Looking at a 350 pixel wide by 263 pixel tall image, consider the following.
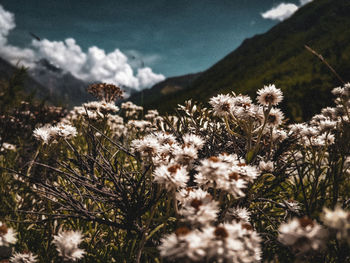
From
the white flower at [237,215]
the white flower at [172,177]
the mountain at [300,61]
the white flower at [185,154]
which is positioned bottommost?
the white flower at [237,215]

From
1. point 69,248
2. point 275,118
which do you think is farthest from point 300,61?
point 69,248

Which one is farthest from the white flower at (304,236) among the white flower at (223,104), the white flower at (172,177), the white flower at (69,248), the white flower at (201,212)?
the white flower at (223,104)

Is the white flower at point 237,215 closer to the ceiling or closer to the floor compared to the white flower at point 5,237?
closer to the ceiling

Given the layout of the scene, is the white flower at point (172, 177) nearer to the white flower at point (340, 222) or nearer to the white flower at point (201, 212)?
the white flower at point (201, 212)

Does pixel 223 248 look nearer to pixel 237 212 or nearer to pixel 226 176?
pixel 226 176

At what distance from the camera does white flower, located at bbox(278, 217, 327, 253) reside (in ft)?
2.74

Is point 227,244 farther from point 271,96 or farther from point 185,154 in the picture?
point 271,96

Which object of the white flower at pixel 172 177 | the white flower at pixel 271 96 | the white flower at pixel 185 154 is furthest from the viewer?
the white flower at pixel 271 96

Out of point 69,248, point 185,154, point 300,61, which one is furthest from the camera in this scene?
point 300,61

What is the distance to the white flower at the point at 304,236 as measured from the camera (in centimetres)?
84

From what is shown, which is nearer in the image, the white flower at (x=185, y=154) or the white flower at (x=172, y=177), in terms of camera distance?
the white flower at (x=172, y=177)

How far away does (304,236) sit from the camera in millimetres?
867

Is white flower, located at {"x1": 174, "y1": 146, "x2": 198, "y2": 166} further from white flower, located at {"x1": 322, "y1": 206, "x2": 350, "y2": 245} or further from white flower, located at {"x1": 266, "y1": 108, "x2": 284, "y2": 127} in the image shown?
white flower, located at {"x1": 266, "y1": 108, "x2": 284, "y2": 127}

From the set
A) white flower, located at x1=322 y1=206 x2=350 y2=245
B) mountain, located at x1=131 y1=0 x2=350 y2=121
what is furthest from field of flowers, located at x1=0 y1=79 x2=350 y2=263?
mountain, located at x1=131 y1=0 x2=350 y2=121
